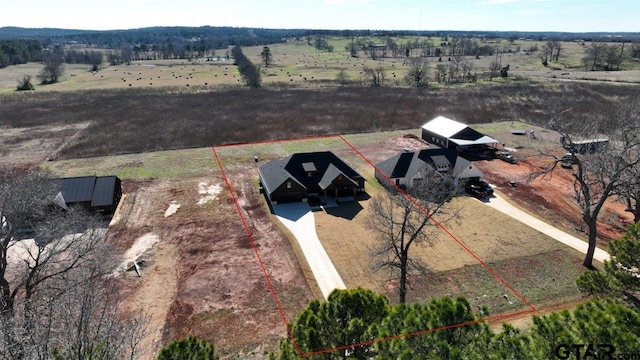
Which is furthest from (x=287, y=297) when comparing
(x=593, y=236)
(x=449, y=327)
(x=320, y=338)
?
(x=593, y=236)

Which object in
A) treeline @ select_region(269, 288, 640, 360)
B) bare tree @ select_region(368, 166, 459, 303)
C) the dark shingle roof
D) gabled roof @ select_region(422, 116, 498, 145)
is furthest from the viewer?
gabled roof @ select_region(422, 116, 498, 145)

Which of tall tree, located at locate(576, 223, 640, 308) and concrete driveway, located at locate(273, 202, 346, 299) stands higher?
tall tree, located at locate(576, 223, 640, 308)

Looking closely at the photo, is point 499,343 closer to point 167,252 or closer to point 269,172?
Answer: point 167,252

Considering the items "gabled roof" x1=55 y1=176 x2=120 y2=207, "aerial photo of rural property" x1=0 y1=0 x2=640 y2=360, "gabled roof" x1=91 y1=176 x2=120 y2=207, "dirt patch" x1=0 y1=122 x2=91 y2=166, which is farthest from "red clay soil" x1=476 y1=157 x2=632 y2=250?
"dirt patch" x1=0 y1=122 x2=91 y2=166

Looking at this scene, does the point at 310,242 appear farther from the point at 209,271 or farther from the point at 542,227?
the point at 542,227

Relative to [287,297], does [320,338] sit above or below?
above

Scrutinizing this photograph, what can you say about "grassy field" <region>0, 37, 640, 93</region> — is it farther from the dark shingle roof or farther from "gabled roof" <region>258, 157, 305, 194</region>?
"gabled roof" <region>258, 157, 305, 194</region>
